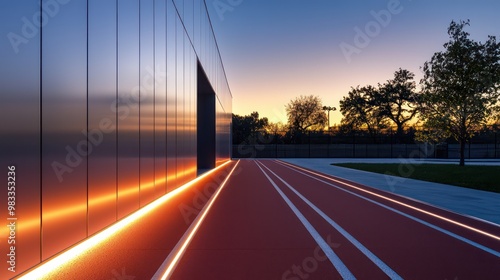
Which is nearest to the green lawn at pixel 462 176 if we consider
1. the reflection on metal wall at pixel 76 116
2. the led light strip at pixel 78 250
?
the led light strip at pixel 78 250

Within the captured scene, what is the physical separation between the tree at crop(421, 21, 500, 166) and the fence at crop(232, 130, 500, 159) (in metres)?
33.8

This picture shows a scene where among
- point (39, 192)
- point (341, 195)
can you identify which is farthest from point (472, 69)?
point (39, 192)

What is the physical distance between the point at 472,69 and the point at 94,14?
30.2m

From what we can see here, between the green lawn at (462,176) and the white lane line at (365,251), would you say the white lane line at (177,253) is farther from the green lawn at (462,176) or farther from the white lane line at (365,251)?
the green lawn at (462,176)

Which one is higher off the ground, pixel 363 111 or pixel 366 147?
pixel 363 111

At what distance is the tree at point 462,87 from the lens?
2786cm

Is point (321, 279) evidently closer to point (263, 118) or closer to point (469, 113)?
point (469, 113)

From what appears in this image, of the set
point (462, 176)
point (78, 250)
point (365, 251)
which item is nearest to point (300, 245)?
point (365, 251)

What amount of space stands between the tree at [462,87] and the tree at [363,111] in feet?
150

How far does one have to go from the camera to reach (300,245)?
6441 mm

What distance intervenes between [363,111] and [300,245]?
7443 centimetres

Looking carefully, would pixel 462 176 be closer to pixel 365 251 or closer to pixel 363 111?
pixel 365 251

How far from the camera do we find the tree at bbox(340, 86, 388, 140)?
2945 inches

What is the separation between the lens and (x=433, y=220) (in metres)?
8.53
